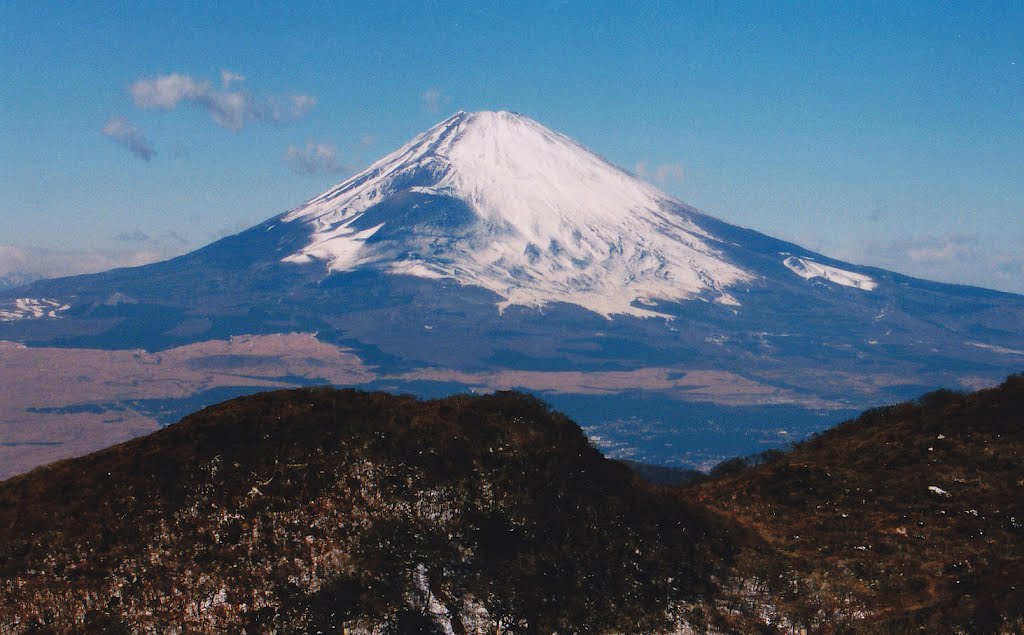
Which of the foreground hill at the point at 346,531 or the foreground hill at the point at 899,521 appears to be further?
the foreground hill at the point at 899,521

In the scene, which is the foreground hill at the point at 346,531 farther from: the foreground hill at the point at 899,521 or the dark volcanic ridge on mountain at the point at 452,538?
the foreground hill at the point at 899,521

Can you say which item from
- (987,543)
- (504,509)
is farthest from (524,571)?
(987,543)

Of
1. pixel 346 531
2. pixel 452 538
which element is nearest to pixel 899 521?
pixel 452 538

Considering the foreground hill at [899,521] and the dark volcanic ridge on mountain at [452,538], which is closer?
the dark volcanic ridge on mountain at [452,538]

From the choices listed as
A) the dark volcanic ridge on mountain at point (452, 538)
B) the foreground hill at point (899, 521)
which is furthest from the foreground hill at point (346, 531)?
the foreground hill at point (899, 521)

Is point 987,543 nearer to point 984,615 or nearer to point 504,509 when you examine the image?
point 984,615
